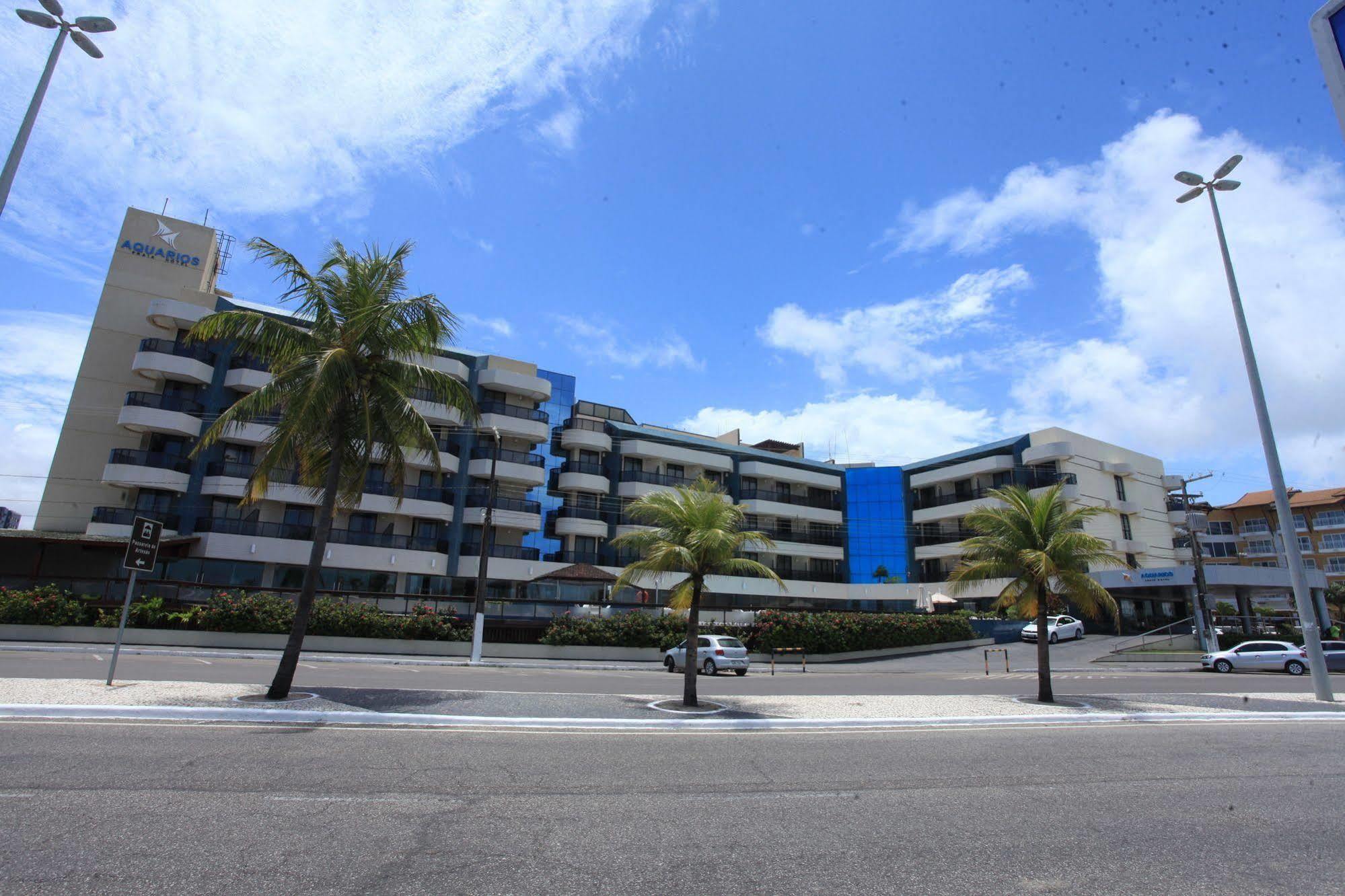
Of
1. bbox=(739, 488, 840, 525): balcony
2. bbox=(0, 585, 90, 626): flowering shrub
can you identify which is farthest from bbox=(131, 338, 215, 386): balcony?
bbox=(739, 488, 840, 525): balcony

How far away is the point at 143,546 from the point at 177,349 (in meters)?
33.0

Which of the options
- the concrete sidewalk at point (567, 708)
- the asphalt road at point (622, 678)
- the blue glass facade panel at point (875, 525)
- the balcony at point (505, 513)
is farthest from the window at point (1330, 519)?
the balcony at point (505, 513)

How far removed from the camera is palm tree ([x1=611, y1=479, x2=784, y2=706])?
50.3 ft

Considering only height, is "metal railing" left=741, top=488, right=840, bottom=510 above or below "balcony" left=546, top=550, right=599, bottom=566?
above

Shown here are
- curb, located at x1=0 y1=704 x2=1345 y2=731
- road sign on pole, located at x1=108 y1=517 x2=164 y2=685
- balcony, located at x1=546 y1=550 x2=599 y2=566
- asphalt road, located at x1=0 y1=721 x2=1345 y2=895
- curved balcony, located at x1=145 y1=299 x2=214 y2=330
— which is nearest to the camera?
asphalt road, located at x1=0 y1=721 x2=1345 y2=895

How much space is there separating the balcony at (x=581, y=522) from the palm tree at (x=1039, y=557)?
3373cm

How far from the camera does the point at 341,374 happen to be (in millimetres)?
14305

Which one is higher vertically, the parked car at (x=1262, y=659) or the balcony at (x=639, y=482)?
the balcony at (x=639, y=482)

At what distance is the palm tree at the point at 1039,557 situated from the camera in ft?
58.8

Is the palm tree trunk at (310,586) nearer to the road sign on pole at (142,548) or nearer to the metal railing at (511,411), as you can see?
the road sign on pole at (142,548)

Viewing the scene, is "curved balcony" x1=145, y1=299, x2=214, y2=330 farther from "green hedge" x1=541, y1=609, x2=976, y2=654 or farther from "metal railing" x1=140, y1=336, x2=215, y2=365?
"green hedge" x1=541, y1=609, x2=976, y2=654

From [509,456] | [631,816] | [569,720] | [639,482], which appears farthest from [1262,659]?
[509,456]

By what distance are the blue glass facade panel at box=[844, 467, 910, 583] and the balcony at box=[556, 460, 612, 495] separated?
896 inches

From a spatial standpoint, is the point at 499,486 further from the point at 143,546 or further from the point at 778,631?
the point at 143,546
